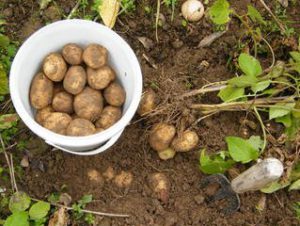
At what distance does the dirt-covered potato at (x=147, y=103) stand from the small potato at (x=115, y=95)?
0.30 feet

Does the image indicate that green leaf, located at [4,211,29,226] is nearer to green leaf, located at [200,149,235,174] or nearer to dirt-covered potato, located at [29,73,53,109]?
dirt-covered potato, located at [29,73,53,109]

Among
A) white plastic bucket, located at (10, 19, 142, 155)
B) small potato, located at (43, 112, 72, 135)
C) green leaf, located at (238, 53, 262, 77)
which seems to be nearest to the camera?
white plastic bucket, located at (10, 19, 142, 155)

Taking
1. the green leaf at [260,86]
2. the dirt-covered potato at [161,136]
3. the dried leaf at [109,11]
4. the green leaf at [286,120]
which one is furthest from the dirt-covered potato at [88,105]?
the green leaf at [286,120]

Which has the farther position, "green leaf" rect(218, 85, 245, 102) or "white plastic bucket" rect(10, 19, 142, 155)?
"green leaf" rect(218, 85, 245, 102)

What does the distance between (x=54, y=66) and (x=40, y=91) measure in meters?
0.10

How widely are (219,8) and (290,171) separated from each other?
0.62 metres

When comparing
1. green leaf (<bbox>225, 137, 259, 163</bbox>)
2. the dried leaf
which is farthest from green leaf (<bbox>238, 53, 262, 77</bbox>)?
the dried leaf

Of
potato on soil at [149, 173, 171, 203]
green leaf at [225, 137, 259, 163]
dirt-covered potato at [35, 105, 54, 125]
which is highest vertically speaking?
dirt-covered potato at [35, 105, 54, 125]

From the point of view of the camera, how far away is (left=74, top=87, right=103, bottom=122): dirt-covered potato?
160 centimetres

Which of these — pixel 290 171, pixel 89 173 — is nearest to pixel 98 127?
pixel 89 173

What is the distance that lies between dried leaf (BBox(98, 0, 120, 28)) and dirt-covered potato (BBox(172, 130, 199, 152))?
50cm

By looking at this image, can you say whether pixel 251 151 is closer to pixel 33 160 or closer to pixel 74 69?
pixel 74 69

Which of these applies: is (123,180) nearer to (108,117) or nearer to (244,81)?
(108,117)

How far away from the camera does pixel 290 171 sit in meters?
1.67
